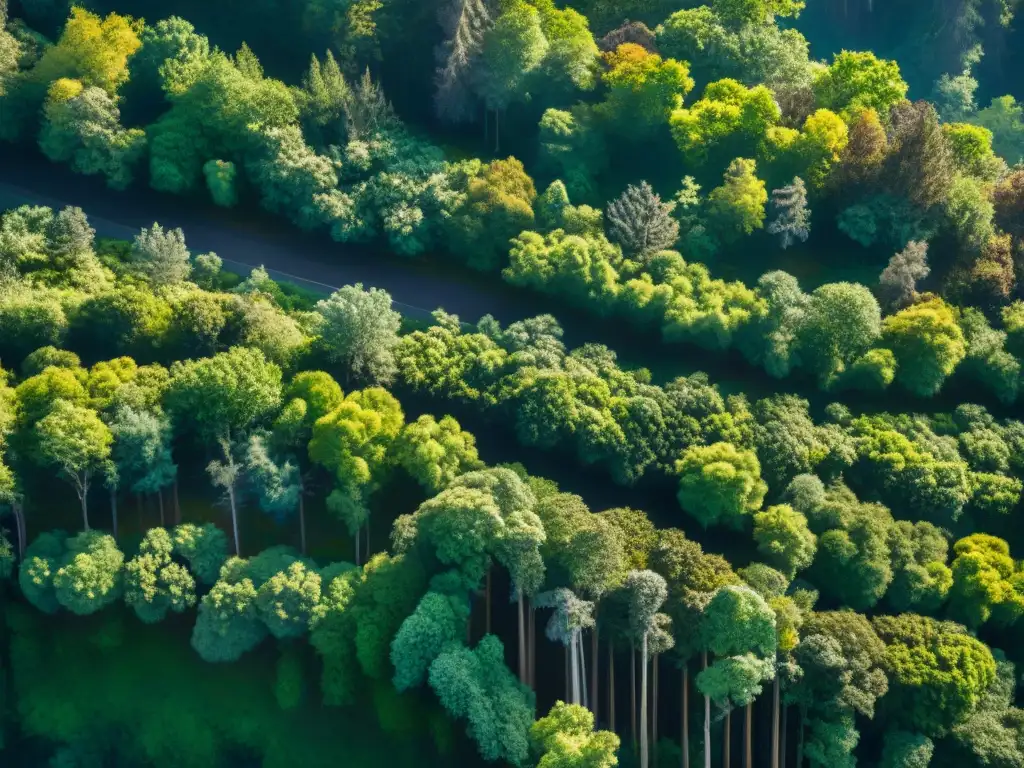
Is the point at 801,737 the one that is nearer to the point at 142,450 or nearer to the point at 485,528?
the point at 485,528

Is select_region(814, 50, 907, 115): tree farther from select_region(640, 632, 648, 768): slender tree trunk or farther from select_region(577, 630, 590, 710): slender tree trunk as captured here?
select_region(577, 630, 590, 710): slender tree trunk

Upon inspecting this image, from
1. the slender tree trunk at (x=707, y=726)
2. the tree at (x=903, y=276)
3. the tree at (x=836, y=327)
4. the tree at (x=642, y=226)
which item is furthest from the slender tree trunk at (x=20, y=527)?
the tree at (x=903, y=276)

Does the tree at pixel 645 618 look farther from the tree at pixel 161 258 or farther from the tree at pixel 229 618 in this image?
the tree at pixel 161 258

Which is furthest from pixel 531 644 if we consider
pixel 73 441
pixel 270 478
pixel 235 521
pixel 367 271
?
pixel 367 271

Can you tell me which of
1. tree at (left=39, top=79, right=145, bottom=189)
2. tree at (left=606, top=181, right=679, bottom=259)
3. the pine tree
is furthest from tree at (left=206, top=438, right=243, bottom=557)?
the pine tree

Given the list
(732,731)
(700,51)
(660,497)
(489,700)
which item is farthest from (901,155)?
(489,700)

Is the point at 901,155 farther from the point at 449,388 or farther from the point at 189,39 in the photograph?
the point at 189,39
